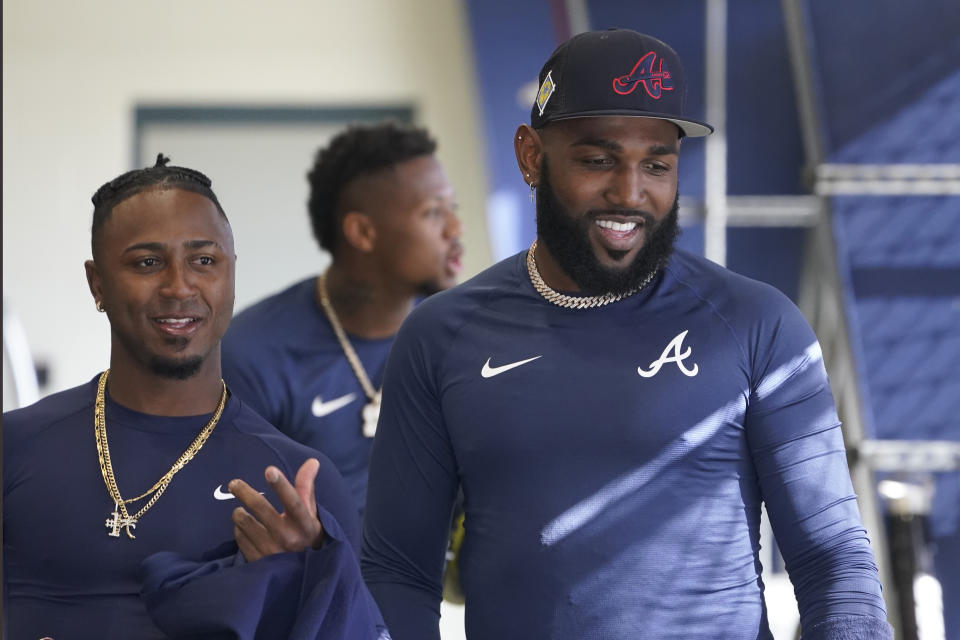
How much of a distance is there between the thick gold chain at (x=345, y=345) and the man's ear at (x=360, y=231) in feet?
0.43

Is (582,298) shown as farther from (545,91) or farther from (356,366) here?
(356,366)

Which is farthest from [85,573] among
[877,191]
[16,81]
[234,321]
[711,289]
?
[16,81]

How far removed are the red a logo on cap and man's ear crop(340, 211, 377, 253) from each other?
4.83 feet

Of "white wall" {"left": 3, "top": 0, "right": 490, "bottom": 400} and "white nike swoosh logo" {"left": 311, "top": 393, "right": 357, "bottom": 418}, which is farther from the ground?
"white wall" {"left": 3, "top": 0, "right": 490, "bottom": 400}

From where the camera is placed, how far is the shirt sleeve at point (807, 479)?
5.89 ft

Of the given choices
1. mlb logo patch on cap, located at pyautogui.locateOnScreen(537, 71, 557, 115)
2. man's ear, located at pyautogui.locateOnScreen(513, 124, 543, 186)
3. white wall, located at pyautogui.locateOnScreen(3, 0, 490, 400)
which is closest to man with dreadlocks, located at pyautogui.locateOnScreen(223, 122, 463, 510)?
man's ear, located at pyautogui.locateOnScreen(513, 124, 543, 186)

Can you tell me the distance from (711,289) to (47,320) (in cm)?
528

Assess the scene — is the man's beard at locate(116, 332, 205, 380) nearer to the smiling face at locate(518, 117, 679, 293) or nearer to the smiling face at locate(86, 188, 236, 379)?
the smiling face at locate(86, 188, 236, 379)

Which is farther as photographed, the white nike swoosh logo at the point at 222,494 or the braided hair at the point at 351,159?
the braided hair at the point at 351,159

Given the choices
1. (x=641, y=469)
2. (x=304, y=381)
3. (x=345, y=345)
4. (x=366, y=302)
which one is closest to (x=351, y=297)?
(x=366, y=302)

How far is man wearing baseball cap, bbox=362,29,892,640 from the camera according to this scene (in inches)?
72.8

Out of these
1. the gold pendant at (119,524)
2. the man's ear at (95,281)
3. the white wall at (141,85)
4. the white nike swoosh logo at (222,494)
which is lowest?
the gold pendant at (119,524)

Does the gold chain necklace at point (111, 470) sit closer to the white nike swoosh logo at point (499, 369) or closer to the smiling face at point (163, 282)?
the smiling face at point (163, 282)

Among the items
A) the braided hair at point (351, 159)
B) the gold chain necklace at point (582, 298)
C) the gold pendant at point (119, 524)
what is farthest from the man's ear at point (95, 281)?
the braided hair at point (351, 159)
